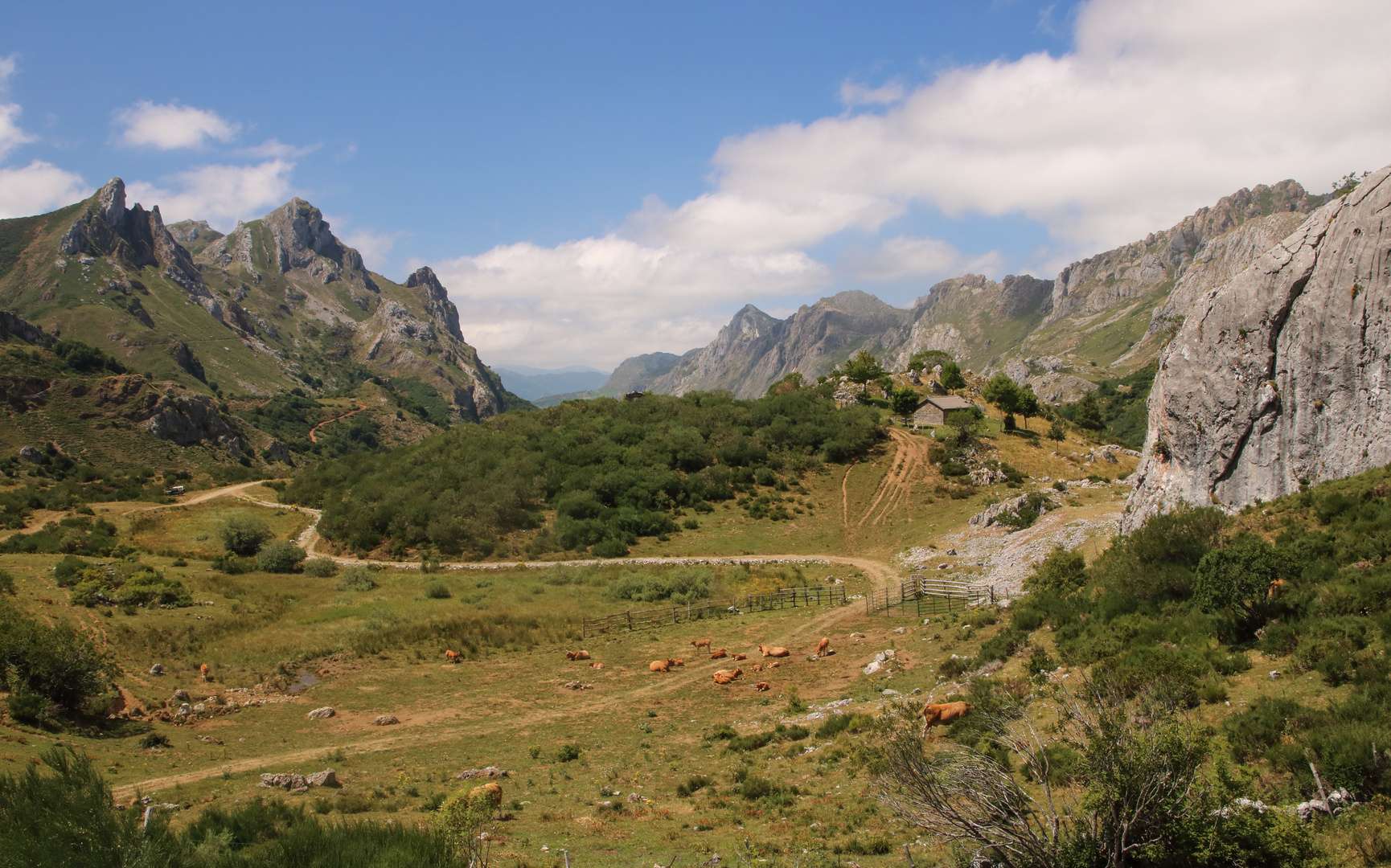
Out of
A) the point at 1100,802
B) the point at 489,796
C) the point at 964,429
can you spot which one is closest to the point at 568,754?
the point at 489,796

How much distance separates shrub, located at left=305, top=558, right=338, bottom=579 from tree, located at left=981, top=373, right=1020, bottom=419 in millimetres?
65719

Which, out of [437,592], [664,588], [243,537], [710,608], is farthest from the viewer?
[243,537]

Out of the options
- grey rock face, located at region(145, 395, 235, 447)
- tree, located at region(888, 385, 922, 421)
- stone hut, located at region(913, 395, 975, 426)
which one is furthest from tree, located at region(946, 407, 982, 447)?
grey rock face, located at region(145, 395, 235, 447)

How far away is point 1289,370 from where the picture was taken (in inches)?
707

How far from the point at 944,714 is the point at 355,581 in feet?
119

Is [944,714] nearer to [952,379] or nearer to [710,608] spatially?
[710,608]

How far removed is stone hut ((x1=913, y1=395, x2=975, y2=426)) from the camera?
7150 centimetres

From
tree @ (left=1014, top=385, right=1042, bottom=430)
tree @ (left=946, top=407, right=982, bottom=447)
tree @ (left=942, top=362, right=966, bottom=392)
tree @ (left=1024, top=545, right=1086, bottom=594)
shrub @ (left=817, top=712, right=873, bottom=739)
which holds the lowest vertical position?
Result: shrub @ (left=817, top=712, right=873, bottom=739)

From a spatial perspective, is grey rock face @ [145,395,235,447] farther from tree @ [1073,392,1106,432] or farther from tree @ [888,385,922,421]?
tree @ [1073,392,1106,432]

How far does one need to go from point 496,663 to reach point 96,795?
59.9 feet

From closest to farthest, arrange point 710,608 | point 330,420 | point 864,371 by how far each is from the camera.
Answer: point 710,608 < point 864,371 < point 330,420

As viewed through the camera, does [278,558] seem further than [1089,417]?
No

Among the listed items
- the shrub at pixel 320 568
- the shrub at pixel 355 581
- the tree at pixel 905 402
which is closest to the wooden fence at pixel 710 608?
the shrub at pixel 355 581

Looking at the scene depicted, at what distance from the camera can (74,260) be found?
166 meters
